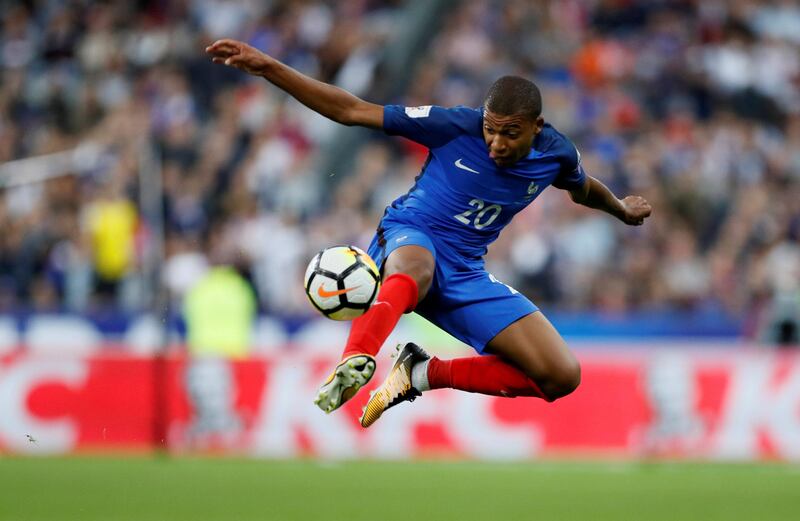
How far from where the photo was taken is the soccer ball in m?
7.00

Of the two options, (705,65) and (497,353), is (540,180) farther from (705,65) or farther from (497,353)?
(705,65)

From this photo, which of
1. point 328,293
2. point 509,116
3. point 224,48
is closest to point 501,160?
point 509,116

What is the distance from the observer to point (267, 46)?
18422 millimetres

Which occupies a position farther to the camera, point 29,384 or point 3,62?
point 3,62

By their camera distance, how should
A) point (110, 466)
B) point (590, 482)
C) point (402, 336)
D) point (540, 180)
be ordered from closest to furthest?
point (540, 180), point (590, 482), point (110, 466), point (402, 336)

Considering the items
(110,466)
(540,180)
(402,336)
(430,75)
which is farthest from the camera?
(430,75)

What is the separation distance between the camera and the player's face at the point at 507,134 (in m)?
7.30

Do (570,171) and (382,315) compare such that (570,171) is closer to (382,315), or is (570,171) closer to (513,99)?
(513,99)

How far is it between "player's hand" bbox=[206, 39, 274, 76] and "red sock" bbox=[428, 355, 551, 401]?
2.11 metres

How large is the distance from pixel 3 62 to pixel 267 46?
3.57 m

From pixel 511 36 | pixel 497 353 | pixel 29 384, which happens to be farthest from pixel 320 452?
pixel 511 36

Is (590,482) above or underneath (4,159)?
underneath

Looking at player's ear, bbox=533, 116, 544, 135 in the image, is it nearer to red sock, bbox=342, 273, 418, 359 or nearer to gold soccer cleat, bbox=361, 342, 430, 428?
red sock, bbox=342, 273, 418, 359

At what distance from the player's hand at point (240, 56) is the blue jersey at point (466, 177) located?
789mm
